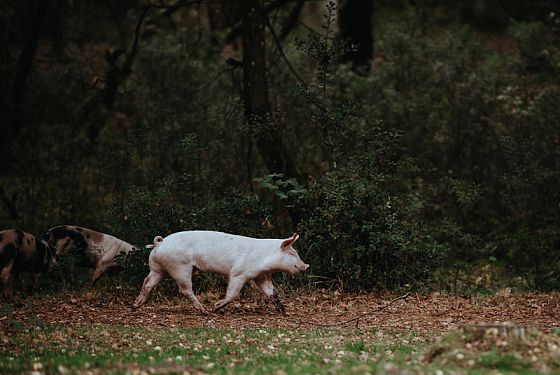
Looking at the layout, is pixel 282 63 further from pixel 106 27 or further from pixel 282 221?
pixel 106 27

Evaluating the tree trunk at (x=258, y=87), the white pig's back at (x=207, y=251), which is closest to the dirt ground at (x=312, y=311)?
the white pig's back at (x=207, y=251)

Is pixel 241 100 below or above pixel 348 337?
above

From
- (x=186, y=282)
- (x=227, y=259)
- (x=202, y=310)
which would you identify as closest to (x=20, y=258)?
(x=186, y=282)

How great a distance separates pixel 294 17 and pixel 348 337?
40.0 ft

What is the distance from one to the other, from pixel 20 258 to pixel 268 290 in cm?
451

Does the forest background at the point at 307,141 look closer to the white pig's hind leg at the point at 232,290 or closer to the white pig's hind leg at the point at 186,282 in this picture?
the white pig's hind leg at the point at 186,282

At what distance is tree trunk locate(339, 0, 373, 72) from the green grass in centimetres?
1517

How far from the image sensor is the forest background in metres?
15.7

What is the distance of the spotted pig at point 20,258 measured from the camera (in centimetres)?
1473

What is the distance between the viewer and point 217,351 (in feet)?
31.0

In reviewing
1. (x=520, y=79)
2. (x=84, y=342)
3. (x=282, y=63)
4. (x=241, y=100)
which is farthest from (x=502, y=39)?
(x=84, y=342)

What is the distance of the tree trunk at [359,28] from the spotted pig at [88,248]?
1154 centimetres

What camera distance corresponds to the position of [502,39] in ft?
109

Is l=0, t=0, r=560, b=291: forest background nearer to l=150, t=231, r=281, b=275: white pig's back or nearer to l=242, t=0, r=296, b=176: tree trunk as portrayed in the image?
l=242, t=0, r=296, b=176: tree trunk
